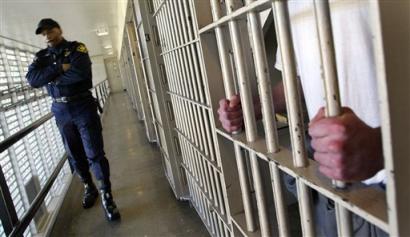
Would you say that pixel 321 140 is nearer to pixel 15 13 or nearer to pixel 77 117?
pixel 77 117

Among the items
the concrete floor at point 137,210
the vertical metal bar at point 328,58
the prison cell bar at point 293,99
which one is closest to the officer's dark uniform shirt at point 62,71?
the concrete floor at point 137,210

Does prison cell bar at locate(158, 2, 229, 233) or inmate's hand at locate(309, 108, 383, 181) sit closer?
inmate's hand at locate(309, 108, 383, 181)

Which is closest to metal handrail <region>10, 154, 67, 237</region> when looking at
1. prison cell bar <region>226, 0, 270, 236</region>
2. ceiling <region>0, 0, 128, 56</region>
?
prison cell bar <region>226, 0, 270, 236</region>

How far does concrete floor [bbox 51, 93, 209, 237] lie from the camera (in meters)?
2.38

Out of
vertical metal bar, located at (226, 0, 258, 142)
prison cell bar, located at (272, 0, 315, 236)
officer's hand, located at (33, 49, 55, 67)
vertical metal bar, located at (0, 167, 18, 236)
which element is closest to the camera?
prison cell bar, located at (272, 0, 315, 236)

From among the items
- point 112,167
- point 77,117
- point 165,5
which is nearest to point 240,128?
point 165,5

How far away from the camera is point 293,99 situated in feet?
2.57

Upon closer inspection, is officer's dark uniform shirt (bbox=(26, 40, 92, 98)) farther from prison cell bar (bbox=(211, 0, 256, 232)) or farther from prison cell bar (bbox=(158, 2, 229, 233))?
prison cell bar (bbox=(211, 0, 256, 232))

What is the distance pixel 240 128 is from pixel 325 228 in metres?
0.45

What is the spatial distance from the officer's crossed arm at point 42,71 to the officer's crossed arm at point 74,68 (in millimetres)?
49

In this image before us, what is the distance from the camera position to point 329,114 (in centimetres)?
63

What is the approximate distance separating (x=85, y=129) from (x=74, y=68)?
48cm

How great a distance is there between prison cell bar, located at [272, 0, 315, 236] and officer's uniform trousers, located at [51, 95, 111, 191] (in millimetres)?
2043

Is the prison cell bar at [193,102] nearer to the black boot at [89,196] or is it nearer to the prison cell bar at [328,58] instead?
the prison cell bar at [328,58]
